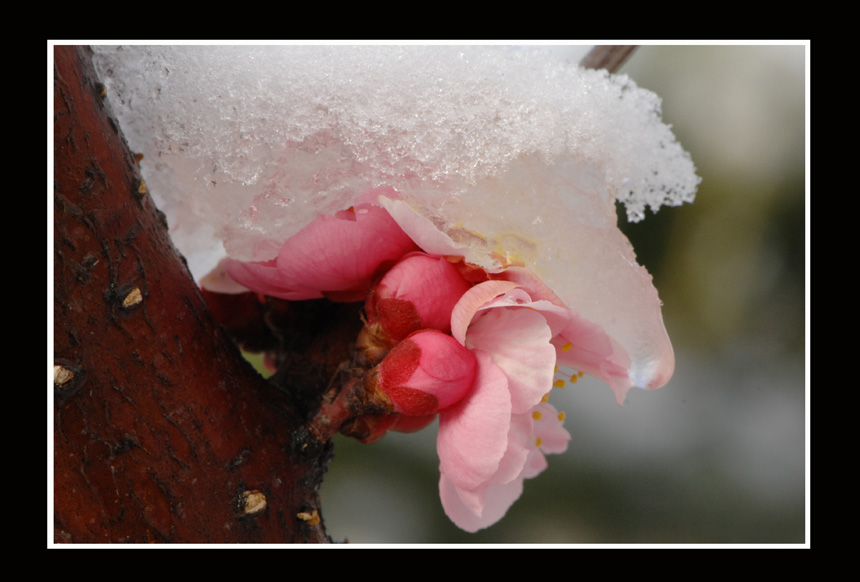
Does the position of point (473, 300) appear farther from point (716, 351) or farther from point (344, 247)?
point (716, 351)

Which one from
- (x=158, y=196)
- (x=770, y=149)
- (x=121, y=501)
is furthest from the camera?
(x=770, y=149)

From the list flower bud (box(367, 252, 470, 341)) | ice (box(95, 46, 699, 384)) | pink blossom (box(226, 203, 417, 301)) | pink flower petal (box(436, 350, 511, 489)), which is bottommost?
pink flower petal (box(436, 350, 511, 489))

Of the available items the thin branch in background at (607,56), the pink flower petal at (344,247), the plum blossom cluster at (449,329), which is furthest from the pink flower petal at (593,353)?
the thin branch in background at (607,56)

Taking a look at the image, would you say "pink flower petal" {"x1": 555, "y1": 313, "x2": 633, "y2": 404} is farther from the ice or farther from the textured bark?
the textured bark

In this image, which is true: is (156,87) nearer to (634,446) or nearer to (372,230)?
(372,230)

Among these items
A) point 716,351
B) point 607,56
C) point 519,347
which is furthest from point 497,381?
point 716,351

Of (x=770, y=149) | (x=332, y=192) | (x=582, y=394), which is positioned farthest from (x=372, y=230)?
(x=770, y=149)

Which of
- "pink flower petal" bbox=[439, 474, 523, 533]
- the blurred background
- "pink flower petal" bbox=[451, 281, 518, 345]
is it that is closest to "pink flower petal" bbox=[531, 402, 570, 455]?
"pink flower petal" bbox=[439, 474, 523, 533]
